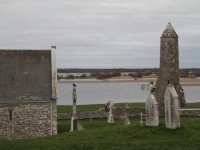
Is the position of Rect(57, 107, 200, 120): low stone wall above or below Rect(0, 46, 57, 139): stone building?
below

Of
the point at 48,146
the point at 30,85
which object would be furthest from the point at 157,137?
the point at 30,85

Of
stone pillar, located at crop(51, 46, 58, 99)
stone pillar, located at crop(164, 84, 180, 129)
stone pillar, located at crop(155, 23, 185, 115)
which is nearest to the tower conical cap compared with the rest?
stone pillar, located at crop(155, 23, 185, 115)

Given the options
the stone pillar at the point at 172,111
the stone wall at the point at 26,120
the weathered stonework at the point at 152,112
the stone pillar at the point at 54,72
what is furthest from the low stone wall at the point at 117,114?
the stone pillar at the point at 172,111

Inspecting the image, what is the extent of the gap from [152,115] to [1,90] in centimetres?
1186

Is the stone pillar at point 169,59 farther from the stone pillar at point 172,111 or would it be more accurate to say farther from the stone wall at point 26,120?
the stone pillar at point 172,111

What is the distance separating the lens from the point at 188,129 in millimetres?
16234

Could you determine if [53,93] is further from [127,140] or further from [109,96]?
[109,96]

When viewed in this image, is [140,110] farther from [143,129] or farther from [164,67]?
[143,129]

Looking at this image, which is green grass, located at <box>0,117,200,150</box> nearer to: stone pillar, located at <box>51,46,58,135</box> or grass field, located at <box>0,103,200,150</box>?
grass field, located at <box>0,103,200,150</box>

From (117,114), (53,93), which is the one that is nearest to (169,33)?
(117,114)

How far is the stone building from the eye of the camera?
24.0 m

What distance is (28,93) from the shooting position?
979 inches

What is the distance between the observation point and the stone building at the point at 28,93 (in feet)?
78.6

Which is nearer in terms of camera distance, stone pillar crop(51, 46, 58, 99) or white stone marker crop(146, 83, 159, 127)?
white stone marker crop(146, 83, 159, 127)
